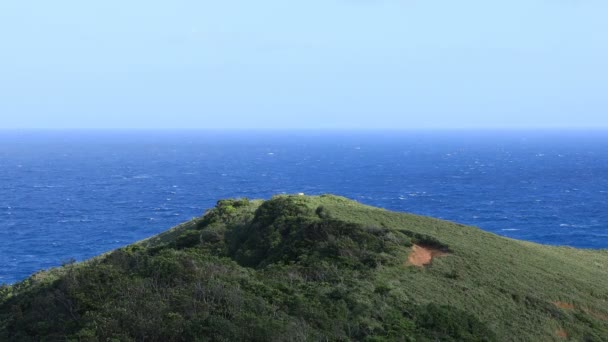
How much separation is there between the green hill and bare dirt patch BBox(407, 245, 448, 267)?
0.27 feet

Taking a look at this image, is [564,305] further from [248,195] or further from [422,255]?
[248,195]

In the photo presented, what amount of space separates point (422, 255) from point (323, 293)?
1175 centimetres

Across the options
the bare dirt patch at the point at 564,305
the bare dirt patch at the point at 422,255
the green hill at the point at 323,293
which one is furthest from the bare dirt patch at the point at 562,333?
the bare dirt patch at the point at 422,255

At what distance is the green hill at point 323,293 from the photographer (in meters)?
22.4

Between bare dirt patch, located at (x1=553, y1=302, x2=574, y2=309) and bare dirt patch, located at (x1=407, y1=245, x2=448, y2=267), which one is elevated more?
bare dirt patch, located at (x1=407, y1=245, x2=448, y2=267)

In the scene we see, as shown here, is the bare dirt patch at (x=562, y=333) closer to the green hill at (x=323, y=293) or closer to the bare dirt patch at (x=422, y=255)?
the green hill at (x=323, y=293)

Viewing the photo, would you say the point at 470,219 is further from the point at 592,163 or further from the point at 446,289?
the point at 592,163

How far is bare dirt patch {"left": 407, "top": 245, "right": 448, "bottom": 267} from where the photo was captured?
3556cm

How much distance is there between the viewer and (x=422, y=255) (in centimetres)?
3697

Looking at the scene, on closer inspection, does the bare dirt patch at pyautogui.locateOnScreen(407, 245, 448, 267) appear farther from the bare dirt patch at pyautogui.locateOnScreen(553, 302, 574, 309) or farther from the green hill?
the bare dirt patch at pyautogui.locateOnScreen(553, 302, 574, 309)

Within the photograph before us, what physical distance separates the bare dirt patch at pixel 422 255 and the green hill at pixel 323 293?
83 mm

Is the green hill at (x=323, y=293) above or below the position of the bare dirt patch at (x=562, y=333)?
above

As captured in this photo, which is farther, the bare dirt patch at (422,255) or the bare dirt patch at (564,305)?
the bare dirt patch at (422,255)

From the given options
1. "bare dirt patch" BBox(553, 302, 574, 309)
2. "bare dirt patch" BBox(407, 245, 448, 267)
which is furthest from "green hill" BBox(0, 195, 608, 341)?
"bare dirt patch" BBox(553, 302, 574, 309)
